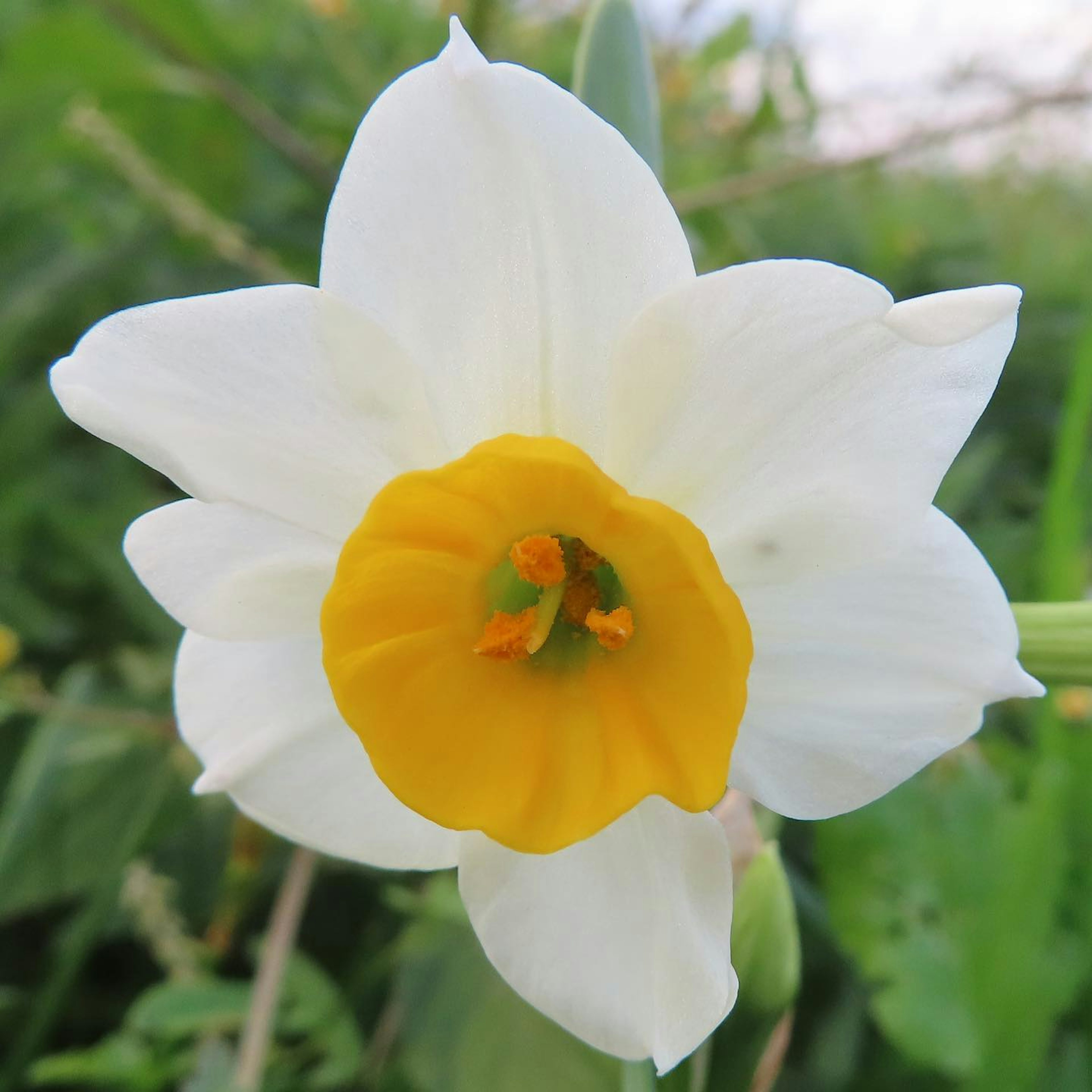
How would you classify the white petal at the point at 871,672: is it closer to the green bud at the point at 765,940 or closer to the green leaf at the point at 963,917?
the green bud at the point at 765,940

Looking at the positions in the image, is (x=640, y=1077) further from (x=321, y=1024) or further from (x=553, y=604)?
(x=321, y=1024)

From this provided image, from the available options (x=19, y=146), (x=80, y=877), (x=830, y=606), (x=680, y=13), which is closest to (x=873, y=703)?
(x=830, y=606)

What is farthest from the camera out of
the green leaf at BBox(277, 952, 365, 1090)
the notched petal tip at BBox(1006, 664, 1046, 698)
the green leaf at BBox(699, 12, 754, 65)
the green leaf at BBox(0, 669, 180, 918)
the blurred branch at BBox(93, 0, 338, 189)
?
the green leaf at BBox(699, 12, 754, 65)

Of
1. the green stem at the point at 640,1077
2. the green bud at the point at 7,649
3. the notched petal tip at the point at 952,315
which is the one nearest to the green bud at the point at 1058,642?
the notched petal tip at the point at 952,315

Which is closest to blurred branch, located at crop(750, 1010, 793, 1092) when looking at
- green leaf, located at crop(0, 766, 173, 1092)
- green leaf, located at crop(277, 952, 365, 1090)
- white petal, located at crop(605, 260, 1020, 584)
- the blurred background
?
the blurred background

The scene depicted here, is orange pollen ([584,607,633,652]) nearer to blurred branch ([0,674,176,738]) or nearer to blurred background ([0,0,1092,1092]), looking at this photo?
blurred background ([0,0,1092,1092])

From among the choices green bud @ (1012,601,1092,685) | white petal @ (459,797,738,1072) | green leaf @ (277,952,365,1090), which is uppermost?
green bud @ (1012,601,1092,685)

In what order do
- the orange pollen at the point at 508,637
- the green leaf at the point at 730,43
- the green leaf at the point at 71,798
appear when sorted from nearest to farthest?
the orange pollen at the point at 508,637, the green leaf at the point at 71,798, the green leaf at the point at 730,43
